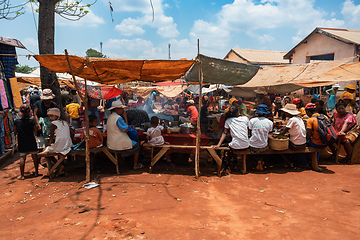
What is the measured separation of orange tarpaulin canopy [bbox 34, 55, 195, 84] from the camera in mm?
4719

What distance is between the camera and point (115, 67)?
5062 millimetres

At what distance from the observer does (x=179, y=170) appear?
19.6 feet

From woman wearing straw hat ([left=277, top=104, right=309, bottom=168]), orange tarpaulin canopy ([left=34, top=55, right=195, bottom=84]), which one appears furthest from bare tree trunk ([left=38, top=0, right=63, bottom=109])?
woman wearing straw hat ([left=277, top=104, right=309, bottom=168])

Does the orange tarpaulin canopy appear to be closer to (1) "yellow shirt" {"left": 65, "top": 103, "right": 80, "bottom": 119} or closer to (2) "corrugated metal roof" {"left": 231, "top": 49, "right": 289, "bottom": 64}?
(1) "yellow shirt" {"left": 65, "top": 103, "right": 80, "bottom": 119}

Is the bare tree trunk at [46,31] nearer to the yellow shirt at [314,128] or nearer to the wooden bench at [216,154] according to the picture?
the wooden bench at [216,154]

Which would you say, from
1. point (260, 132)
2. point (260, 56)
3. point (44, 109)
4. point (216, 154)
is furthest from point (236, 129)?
point (260, 56)

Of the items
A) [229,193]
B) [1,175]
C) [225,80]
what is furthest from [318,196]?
[1,175]

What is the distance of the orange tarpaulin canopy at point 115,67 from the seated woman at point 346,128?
4.73m

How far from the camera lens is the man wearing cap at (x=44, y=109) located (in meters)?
5.81

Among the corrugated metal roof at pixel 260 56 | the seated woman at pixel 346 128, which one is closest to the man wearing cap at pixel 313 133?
the seated woman at pixel 346 128

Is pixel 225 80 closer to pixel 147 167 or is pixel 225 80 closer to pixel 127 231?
pixel 147 167

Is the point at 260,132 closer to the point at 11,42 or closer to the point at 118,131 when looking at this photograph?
the point at 118,131

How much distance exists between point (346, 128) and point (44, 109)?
8343 mm

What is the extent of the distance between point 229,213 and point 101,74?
4.17m
